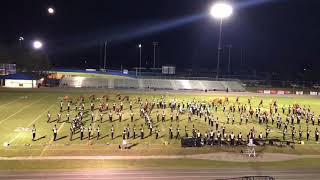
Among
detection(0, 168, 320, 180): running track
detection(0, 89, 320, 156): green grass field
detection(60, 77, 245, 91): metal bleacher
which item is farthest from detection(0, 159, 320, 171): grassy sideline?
detection(60, 77, 245, 91): metal bleacher

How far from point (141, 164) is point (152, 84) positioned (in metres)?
44.4

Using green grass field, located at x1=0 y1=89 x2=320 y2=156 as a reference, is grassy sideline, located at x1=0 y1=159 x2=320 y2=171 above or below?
→ below

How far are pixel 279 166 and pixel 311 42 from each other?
97901mm

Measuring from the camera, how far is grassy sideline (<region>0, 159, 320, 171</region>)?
886 inches

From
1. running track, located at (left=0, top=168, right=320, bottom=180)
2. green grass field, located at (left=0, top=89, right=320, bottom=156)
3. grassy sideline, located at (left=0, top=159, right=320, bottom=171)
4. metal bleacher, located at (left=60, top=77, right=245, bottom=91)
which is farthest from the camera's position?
metal bleacher, located at (left=60, top=77, right=245, bottom=91)

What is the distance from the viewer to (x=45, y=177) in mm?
20469

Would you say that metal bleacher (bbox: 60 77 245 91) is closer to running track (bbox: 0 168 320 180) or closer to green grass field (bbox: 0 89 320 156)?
green grass field (bbox: 0 89 320 156)

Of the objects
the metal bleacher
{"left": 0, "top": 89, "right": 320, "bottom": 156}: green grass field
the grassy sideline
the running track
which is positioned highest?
the metal bleacher

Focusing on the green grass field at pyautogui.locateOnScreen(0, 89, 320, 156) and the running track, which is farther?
the green grass field at pyautogui.locateOnScreen(0, 89, 320, 156)

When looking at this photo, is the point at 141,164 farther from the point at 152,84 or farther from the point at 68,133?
the point at 152,84

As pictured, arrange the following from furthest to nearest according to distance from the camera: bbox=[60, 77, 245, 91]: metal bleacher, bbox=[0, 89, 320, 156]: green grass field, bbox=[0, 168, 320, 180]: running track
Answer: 1. bbox=[60, 77, 245, 91]: metal bleacher
2. bbox=[0, 89, 320, 156]: green grass field
3. bbox=[0, 168, 320, 180]: running track

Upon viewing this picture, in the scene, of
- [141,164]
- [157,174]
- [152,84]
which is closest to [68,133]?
[141,164]

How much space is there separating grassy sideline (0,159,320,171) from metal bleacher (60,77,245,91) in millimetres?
40942

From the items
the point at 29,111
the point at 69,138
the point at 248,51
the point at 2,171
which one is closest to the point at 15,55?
the point at 29,111
